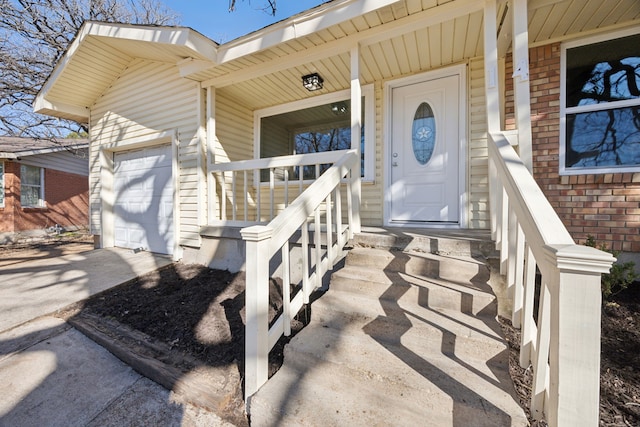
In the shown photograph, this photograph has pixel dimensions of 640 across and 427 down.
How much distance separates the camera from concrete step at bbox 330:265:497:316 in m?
1.85

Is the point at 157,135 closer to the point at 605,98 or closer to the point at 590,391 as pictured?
the point at 590,391

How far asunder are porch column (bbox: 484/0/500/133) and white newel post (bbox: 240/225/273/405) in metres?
2.25

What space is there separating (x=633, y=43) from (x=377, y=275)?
137 inches

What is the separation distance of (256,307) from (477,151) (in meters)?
3.12

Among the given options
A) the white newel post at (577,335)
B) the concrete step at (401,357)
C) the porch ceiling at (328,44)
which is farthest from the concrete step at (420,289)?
the porch ceiling at (328,44)

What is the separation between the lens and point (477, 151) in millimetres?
3354

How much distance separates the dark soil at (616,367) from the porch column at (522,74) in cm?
135

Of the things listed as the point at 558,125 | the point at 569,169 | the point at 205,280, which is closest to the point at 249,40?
the point at 205,280

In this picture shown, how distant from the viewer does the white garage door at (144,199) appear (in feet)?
15.5

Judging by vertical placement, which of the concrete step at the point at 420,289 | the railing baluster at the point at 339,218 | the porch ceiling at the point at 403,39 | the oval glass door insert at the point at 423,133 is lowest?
the concrete step at the point at 420,289

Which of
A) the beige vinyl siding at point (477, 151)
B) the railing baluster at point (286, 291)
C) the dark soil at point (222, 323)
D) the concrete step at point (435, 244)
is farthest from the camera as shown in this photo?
the beige vinyl siding at point (477, 151)

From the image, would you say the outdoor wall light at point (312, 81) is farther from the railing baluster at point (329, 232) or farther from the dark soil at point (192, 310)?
the dark soil at point (192, 310)

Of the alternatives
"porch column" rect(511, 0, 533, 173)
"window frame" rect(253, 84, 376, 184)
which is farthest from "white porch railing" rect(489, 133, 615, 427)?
"window frame" rect(253, 84, 376, 184)

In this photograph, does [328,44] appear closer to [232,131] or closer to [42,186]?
[232,131]
